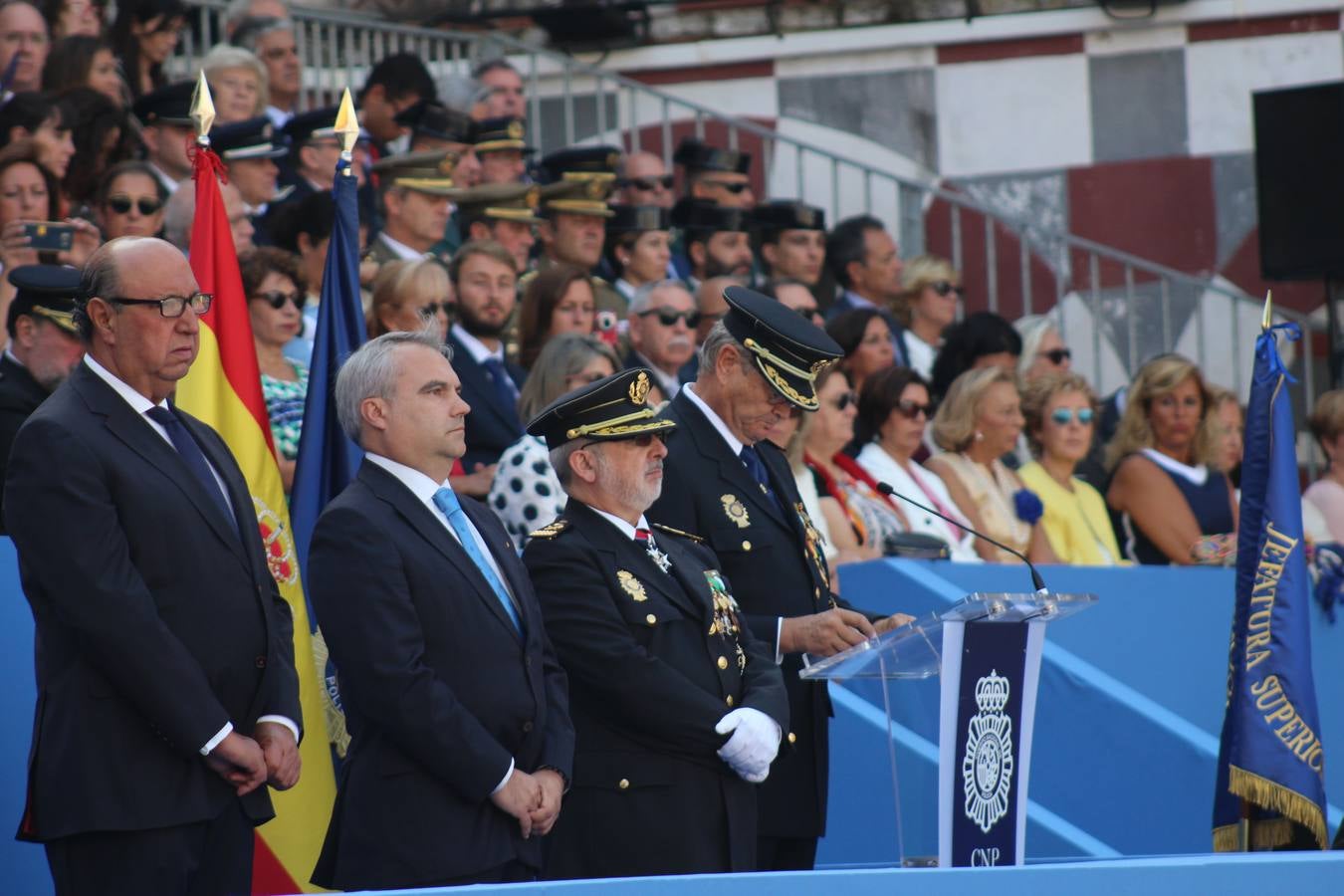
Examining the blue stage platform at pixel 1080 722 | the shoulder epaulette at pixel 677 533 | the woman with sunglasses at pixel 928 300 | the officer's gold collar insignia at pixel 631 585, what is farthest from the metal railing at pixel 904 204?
the officer's gold collar insignia at pixel 631 585

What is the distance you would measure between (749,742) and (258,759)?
106cm

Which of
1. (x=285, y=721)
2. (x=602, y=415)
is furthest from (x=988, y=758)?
(x=285, y=721)

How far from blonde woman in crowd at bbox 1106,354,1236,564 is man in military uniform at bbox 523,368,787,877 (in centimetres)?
387

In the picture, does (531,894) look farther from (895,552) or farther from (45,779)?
(895,552)

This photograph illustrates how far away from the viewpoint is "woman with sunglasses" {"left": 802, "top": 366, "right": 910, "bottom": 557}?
720cm

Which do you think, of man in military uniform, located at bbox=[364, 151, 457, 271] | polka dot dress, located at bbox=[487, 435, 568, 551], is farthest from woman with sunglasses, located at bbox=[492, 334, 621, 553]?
man in military uniform, located at bbox=[364, 151, 457, 271]

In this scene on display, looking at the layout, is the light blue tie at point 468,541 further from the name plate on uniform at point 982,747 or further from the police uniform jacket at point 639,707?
the name plate on uniform at point 982,747

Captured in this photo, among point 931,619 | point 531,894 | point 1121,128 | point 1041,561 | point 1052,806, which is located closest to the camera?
point 531,894

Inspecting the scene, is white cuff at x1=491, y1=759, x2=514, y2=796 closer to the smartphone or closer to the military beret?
the military beret

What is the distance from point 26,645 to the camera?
498cm

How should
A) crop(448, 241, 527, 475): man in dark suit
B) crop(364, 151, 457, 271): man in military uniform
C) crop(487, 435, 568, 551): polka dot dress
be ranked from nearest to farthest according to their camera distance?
crop(487, 435, 568, 551): polka dot dress < crop(448, 241, 527, 475): man in dark suit < crop(364, 151, 457, 271): man in military uniform

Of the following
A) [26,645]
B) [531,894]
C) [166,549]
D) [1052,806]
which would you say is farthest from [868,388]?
[531,894]

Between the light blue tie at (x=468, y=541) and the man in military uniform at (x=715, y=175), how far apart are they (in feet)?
20.5

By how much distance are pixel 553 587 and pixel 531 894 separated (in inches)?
51.9
